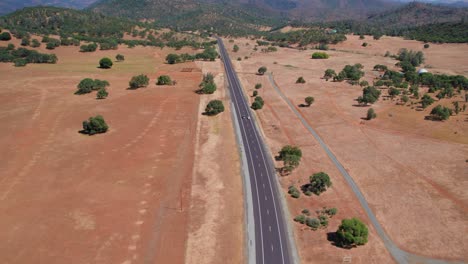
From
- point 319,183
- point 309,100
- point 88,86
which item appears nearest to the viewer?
point 319,183

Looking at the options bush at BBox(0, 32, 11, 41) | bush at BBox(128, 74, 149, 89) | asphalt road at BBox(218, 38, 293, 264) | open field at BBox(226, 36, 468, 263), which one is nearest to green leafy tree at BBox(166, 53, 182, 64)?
bush at BBox(128, 74, 149, 89)

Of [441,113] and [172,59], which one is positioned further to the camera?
[172,59]

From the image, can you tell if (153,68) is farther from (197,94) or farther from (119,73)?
(197,94)

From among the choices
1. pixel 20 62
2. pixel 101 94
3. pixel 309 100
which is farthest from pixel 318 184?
pixel 20 62

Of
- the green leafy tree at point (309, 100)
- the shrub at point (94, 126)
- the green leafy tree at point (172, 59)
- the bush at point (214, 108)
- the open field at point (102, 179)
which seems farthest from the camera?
the green leafy tree at point (172, 59)

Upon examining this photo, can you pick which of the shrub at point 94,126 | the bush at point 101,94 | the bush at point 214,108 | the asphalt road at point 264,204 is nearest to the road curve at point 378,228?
the asphalt road at point 264,204

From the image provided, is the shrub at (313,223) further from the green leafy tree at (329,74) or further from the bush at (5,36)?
the bush at (5,36)

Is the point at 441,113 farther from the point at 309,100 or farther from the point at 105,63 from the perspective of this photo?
the point at 105,63
